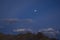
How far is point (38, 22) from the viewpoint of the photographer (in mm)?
1350

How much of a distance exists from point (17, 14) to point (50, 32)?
1.62 feet

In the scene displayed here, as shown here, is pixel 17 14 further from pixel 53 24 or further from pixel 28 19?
pixel 53 24

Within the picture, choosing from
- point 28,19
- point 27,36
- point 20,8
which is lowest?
point 27,36

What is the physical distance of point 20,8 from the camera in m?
1.38

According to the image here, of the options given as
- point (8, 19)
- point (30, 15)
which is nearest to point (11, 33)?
point (8, 19)

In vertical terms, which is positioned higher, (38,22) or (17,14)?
(17,14)

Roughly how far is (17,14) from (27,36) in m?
0.32

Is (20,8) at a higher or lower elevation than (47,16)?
higher

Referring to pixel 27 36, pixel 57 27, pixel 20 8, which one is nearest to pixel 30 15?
pixel 20 8

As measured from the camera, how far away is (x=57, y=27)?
1335 mm

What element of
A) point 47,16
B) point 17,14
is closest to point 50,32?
point 47,16

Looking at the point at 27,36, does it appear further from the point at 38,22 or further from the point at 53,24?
the point at 53,24

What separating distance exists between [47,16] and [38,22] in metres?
0.14

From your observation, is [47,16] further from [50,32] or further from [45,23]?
[50,32]
